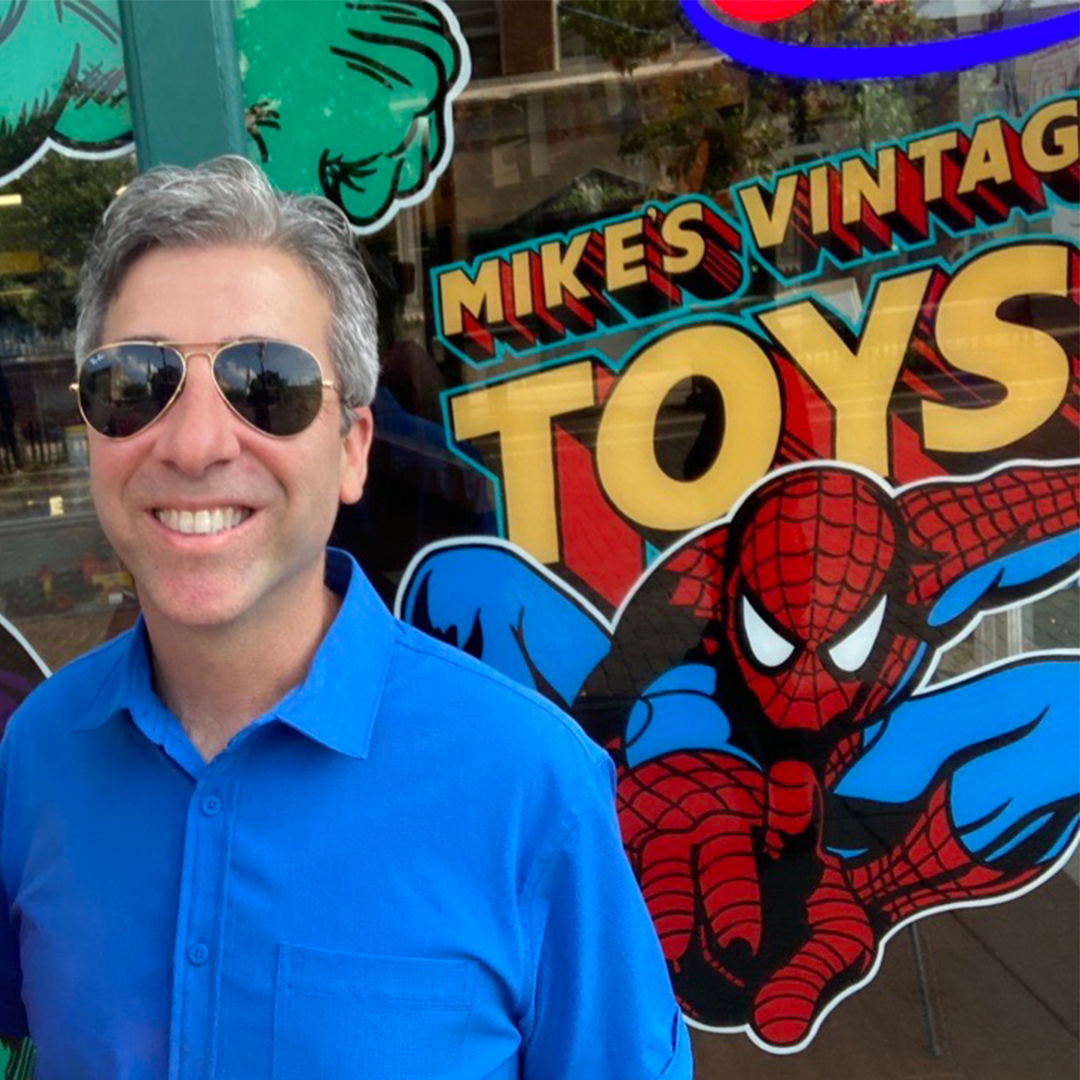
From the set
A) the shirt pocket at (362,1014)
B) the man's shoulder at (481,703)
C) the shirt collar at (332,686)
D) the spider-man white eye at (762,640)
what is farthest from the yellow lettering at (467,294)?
the shirt pocket at (362,1014)

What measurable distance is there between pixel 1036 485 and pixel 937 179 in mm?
600

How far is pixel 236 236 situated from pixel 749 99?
1302 millimetres

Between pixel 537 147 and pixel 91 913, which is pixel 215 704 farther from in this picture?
pixel 537 147

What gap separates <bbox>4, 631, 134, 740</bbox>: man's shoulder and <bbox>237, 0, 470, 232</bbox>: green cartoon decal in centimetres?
106

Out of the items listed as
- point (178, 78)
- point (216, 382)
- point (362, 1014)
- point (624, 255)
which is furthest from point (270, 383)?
point (624, 255)

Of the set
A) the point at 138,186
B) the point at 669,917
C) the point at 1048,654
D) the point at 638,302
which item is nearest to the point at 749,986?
the point at 669,917

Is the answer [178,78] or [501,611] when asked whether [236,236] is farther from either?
[501,611]

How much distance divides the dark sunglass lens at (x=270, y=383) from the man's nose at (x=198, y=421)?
0.01 meters

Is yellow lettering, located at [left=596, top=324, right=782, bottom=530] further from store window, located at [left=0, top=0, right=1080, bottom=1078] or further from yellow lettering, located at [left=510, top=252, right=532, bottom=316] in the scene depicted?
yellow lettering, located at [left=510, top=252, right=532, bottom=316]

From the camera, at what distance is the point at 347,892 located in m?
1.30

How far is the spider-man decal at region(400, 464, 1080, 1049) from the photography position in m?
2.46

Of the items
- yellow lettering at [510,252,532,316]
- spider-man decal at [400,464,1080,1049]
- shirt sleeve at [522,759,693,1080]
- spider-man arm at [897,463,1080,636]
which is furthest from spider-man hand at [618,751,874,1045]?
shirt sleeve at [522,759,693,1080]

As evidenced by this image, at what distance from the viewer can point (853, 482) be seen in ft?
8.09

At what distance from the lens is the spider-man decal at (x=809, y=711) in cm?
246
